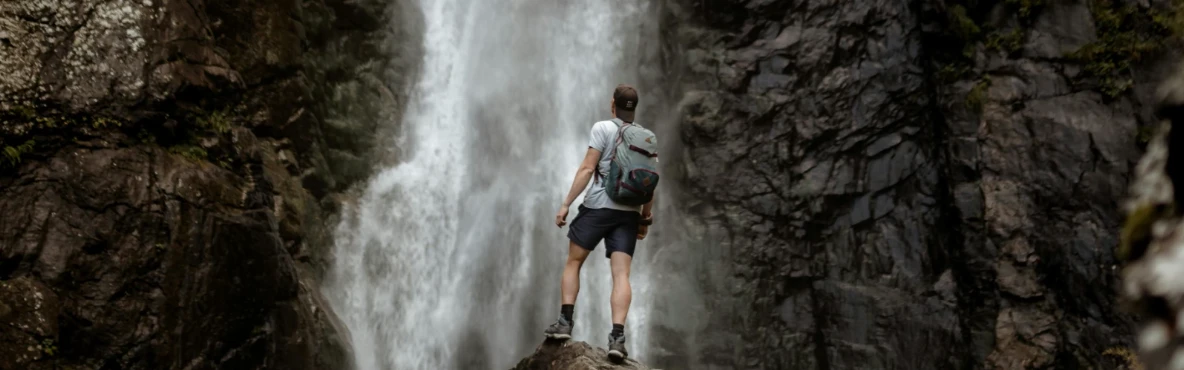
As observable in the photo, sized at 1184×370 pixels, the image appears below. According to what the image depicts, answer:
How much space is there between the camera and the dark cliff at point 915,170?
36.4 feet

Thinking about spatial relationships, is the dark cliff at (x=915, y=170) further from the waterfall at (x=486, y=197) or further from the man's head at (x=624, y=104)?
the man's head at (x=624, y=104)

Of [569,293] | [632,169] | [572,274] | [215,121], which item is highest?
[215,121]

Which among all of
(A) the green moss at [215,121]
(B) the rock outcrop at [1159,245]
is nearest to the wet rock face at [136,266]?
(A) the green moss at [215,121]

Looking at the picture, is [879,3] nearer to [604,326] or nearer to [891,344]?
[891,344]

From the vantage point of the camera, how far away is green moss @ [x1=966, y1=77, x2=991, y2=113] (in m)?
12.0

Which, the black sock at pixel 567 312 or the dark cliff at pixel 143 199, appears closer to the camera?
the black sock at pixel 567 312

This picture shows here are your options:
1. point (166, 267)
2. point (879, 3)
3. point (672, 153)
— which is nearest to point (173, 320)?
point (166, 267)

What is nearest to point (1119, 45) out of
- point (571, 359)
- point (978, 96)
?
point (978, 96)

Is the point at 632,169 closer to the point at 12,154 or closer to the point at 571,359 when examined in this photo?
the point at 571,359

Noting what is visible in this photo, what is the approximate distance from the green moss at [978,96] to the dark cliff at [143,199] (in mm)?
9190

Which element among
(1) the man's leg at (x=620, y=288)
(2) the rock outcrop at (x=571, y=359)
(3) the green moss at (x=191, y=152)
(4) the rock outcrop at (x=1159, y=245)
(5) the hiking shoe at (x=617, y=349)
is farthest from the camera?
(3) the green moss at (x=191, y=152)

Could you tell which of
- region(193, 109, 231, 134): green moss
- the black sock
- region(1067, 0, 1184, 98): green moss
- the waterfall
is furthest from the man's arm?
region(1067, 0, 1184, 98): green moss

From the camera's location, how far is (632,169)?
542cm

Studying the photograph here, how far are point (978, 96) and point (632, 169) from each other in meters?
8.52
